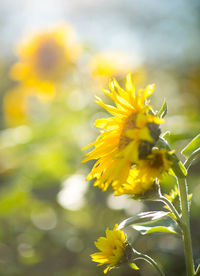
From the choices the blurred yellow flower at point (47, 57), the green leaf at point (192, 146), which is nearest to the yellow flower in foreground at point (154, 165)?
the green leaf at point (192, 146)

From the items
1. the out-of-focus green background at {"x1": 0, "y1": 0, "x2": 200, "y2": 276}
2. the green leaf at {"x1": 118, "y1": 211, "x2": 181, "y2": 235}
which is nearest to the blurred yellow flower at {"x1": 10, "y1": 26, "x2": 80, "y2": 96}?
the out-of-focus green background at {"x1": 0, "y1": 0, "x2": 200, "y2": 276}

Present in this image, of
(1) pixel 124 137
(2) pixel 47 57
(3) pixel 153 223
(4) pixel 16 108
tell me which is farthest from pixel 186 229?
(4) pixel 16 108

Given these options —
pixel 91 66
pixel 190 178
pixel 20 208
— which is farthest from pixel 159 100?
pixel 20 208

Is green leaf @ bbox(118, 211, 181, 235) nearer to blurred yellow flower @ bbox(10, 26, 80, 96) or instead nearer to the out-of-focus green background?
the out-of-focus green background

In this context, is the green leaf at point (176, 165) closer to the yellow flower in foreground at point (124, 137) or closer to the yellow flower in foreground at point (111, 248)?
the yellow flower in foreground at point (124, 137)

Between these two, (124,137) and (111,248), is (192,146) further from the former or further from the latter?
(111,248)

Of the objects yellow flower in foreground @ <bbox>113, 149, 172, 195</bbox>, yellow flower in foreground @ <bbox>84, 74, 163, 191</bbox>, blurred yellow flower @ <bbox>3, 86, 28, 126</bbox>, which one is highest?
blurred yellow flower @ <bbox>3, 86, 28, 126</bbox>

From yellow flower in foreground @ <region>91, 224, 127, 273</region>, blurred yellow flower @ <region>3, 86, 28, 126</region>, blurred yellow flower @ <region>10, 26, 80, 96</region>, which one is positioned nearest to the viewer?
yellow flower in foreground @ <region>91, 224, 127, 273</region>
